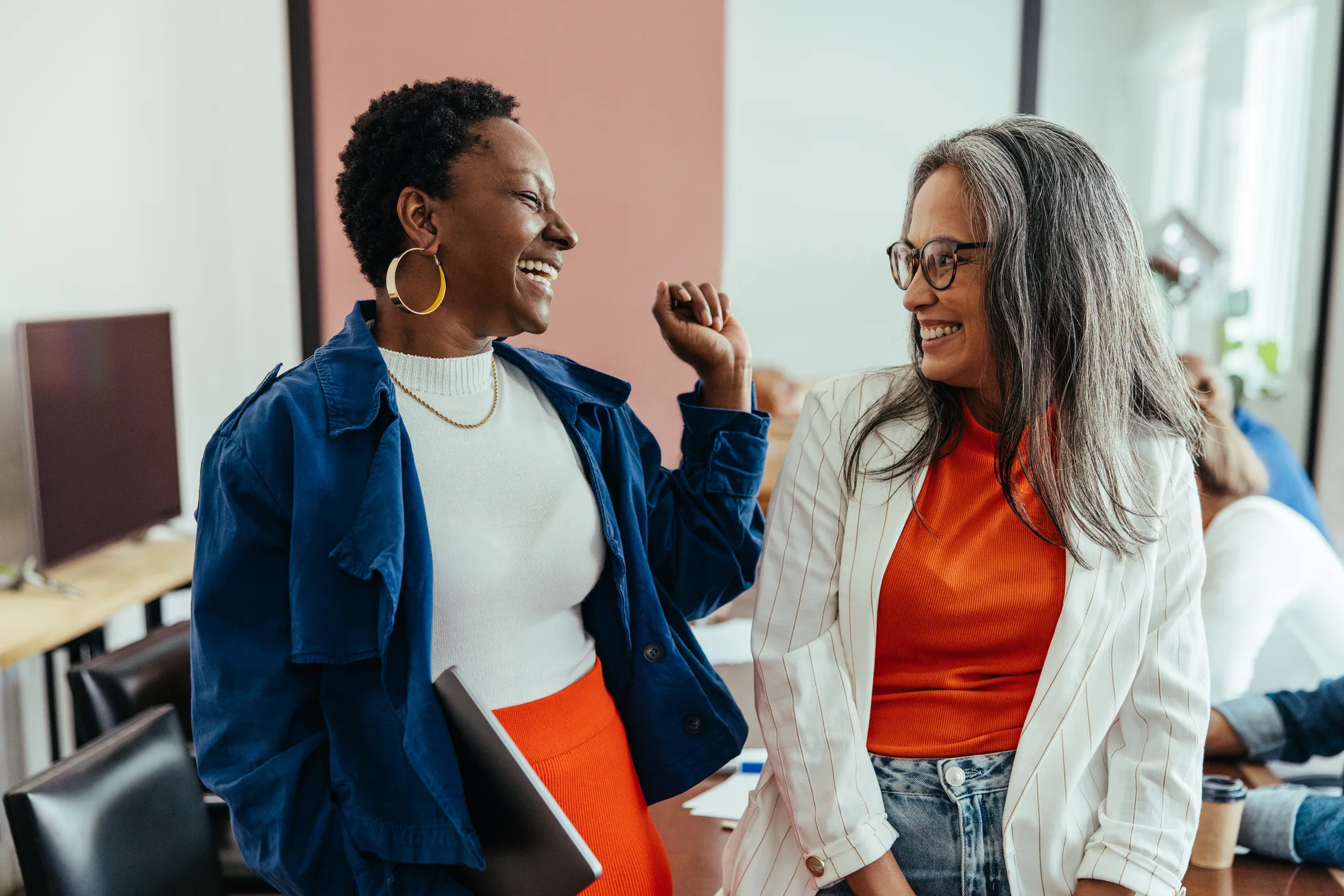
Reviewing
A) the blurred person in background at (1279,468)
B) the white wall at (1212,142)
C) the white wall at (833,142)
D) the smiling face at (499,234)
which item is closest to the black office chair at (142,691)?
the smiling face at (499,234)

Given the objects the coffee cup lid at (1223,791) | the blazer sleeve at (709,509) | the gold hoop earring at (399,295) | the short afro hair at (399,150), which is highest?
the short afro hair at (399,150)

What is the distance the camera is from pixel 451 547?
3.74 ft

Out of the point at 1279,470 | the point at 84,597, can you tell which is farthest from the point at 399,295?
the point at 1279,470

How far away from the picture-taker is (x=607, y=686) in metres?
1.31

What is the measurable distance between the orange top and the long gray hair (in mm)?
45

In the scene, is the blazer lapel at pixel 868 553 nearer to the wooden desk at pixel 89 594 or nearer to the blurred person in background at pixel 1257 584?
the blurred person in background at pixel 1257 584

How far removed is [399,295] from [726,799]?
0.92 metres

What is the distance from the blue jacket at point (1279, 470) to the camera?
9.78 feet

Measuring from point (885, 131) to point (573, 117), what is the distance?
1.68 m

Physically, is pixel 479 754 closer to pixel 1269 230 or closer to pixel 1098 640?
pixel 1098 640

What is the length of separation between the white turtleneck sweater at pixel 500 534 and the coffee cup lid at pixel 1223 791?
0.85 meters

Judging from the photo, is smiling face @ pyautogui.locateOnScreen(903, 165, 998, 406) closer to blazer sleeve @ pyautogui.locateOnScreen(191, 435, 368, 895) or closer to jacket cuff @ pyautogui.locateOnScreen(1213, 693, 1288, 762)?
blazer sleeve @ pyautogui.locateOnScreen(191, 435, 368, 895)

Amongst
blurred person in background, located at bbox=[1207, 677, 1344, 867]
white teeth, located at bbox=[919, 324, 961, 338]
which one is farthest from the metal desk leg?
blurred person in background, located at bbox=[1207, 677, 1344, 867]

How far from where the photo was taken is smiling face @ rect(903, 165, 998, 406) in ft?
4.01
